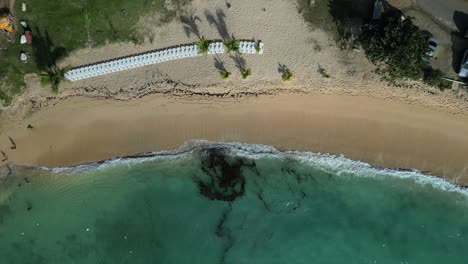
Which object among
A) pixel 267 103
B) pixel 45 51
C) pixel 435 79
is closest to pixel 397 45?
pixel 435 79

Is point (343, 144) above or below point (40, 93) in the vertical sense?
below

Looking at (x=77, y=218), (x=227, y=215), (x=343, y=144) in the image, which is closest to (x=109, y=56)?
(x=77, y=218)

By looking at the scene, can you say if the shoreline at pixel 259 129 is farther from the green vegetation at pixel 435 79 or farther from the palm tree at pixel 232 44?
the palm tree at pixel 232 44

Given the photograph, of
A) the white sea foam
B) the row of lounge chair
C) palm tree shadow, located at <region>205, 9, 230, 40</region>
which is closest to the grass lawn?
the row of lounge chair

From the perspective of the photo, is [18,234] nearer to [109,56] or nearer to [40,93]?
[40,93]

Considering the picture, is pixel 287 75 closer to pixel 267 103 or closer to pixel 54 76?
pixel 267 103

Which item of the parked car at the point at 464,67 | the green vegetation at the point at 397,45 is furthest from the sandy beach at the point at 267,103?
the green vegetation at the point at 397,45

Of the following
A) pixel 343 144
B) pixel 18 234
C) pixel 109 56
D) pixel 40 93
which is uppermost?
pixel 109 56
